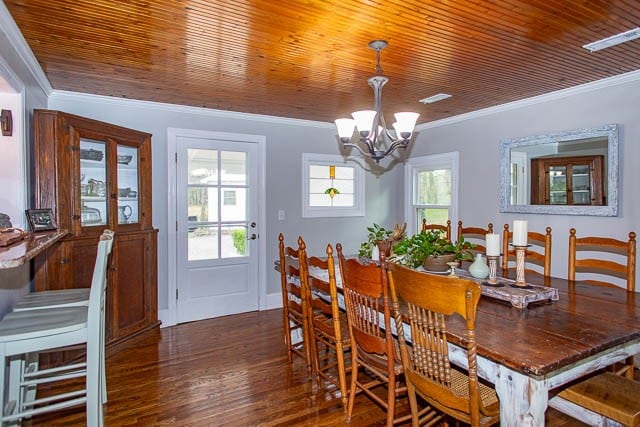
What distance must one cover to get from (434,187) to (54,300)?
4153 millimetres

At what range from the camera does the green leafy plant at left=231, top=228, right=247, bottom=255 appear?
14.5 ft

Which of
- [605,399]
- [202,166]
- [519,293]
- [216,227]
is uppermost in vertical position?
[202,166]

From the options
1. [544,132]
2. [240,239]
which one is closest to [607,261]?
[544,132]

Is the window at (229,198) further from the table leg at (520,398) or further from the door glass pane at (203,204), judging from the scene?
the table leg at (520,398)

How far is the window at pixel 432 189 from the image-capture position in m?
4.70

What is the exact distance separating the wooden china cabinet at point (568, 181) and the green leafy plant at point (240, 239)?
9.88ft

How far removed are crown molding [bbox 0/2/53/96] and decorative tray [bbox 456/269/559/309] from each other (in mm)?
2895

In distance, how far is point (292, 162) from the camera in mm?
4711

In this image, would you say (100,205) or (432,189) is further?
(432,189)

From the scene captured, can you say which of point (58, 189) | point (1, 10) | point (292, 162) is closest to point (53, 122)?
point (58, 189)

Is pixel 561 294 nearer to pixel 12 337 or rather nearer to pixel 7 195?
pixel 12 337

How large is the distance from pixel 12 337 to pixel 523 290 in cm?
241

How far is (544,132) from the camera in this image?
3.67 meters

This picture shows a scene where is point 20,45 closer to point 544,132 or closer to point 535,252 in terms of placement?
point 535,252
